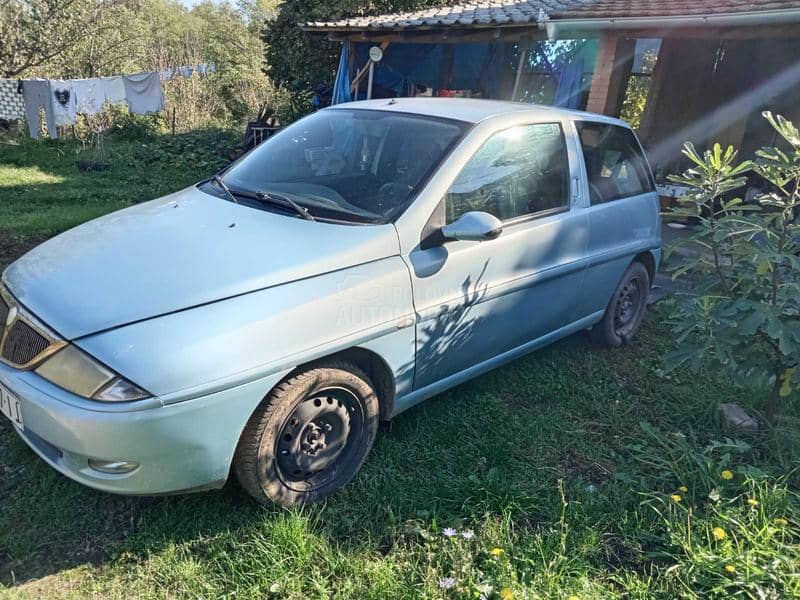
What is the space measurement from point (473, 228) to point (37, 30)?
54.6ft

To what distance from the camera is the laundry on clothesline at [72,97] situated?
486 inches

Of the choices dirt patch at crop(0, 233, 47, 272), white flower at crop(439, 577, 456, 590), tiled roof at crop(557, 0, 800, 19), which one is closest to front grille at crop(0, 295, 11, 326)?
white flower at crop(439, 577, 456, 590)

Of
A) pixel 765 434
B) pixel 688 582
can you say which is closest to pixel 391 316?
pixel 688 582

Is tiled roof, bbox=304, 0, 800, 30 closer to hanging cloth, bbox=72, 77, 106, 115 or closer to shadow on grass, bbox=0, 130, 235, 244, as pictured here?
A: shadow on grass, bbox=0, 130, 235, 244

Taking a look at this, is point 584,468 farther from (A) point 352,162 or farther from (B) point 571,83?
(B) point 571,83

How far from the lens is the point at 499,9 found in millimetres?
8891

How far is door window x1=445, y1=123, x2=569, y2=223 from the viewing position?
2883mm

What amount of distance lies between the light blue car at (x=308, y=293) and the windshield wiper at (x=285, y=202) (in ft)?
0.07

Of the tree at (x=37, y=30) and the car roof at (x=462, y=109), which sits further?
the tree at (x=37, y=30)

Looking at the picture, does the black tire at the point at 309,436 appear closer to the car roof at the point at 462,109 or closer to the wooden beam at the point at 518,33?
the car roof at the point at 462,109

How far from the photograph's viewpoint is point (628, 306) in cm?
434

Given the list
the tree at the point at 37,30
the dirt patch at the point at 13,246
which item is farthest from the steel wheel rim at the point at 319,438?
the tree at the point at 37,30

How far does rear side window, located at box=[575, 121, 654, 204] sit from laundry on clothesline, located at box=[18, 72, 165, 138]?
481 inches

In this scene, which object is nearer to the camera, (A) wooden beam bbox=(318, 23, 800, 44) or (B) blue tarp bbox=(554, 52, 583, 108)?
(A) wooden beam bbox=(318, 23, 800, 44)
